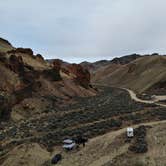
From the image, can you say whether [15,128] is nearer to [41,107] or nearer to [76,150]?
[76,150]

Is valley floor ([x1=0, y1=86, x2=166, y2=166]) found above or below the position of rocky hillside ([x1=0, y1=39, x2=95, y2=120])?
below

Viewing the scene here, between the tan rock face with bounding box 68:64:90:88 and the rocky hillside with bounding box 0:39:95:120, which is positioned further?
the tan rock face with bounding box 68:64:90:88

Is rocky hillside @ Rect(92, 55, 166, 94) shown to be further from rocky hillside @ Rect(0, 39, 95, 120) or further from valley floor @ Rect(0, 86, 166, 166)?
valley floor @ Rect(0, 86, 166, 166)

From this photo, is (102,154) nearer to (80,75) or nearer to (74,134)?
(74,134)

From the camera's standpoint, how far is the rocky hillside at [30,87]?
64.6 metres

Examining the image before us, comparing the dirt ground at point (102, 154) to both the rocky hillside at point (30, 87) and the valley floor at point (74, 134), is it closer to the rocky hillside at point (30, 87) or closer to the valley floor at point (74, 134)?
the valley floor at point (74, 134)

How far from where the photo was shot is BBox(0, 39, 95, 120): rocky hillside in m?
64.6

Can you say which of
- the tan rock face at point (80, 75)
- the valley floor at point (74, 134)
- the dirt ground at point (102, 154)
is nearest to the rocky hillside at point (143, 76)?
the tan rock face at point (80, 75)

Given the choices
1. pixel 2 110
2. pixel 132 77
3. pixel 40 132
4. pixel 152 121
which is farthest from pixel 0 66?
pixel 132 77

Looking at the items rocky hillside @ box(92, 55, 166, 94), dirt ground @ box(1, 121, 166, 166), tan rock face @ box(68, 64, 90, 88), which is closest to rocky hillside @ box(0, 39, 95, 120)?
tan rock face @ box(68, 64, 90, 88)

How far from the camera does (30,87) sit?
75000 mm

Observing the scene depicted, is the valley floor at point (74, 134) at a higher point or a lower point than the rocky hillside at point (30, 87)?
lower

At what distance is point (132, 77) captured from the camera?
152m

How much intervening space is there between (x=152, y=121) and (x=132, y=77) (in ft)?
362
